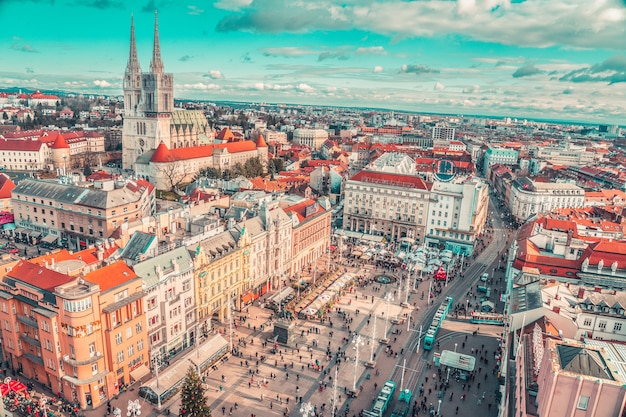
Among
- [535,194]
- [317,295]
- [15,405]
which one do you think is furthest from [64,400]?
[535,194]

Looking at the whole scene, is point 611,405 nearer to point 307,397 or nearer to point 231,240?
point 307,397

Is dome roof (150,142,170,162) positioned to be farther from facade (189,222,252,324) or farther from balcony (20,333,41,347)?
balcony (20,333,41,347)

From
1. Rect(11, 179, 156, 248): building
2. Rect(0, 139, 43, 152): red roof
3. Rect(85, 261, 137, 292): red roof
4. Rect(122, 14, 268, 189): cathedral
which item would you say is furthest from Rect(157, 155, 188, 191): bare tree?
Rect(85, 261, 137, 292): red roof

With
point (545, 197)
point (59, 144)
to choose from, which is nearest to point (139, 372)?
point (545, 197)

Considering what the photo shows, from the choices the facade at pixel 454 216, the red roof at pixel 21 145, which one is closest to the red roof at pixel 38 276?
the facade at pixel 454 216

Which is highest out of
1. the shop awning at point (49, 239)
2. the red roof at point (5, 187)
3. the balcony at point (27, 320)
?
the red roof at point (5, 187)

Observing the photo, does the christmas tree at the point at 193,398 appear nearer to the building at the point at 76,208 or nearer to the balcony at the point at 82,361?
the balcony at the point at 82,361
